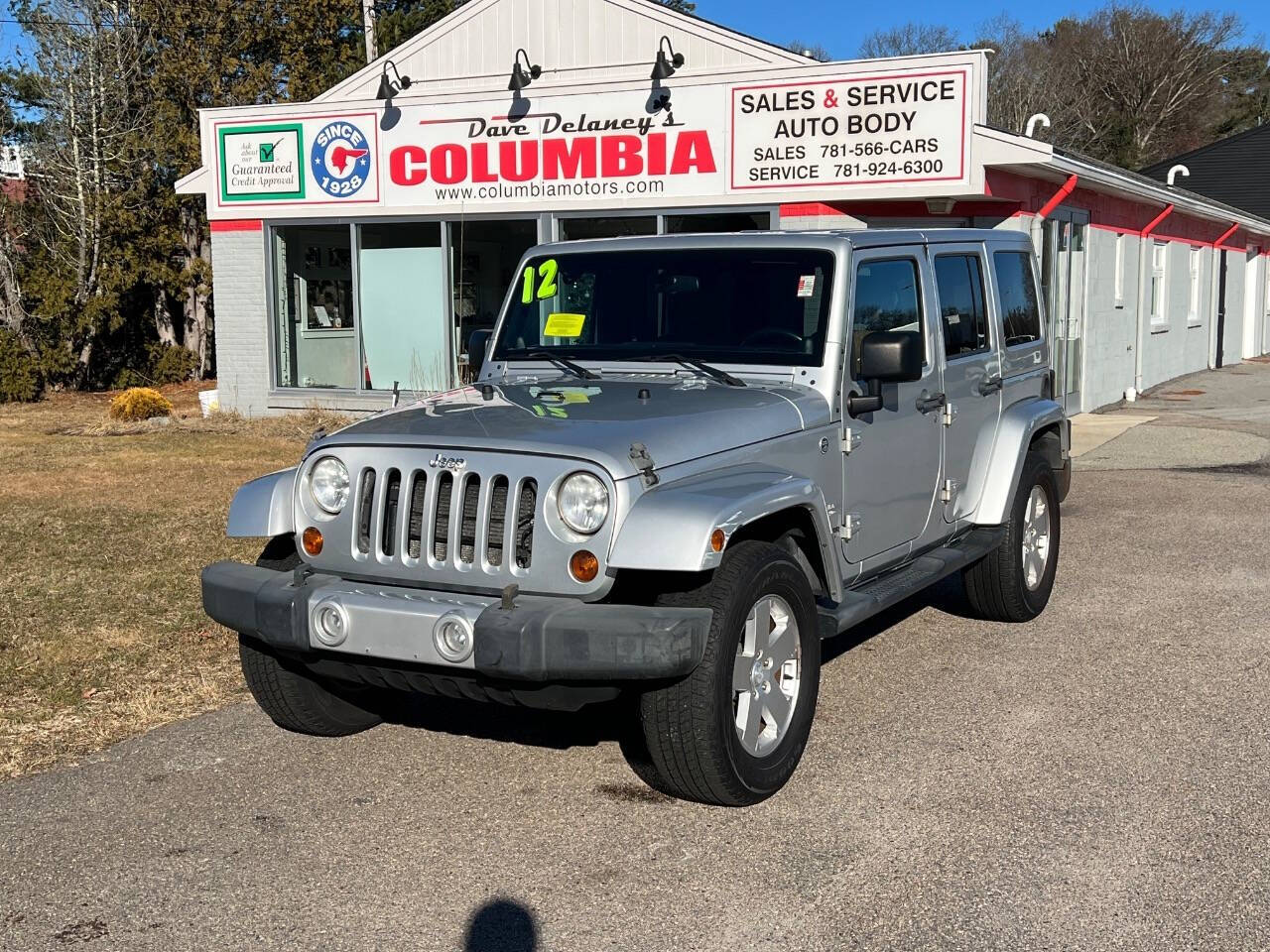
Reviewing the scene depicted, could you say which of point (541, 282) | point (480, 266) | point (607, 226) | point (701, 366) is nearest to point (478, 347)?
point (541, 282)

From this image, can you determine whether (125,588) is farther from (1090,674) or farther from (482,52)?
(482,52)

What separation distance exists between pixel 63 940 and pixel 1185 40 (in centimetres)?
6276

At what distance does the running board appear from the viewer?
5.11 metres

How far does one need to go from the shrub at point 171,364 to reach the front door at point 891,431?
20003 millimetres

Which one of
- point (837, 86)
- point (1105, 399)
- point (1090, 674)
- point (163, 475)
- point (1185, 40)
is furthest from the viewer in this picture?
point (1185, 40)

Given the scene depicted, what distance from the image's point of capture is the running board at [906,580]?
16.8ft

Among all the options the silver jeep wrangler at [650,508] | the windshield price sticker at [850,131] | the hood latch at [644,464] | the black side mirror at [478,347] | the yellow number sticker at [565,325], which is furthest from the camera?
the windshield price sticker at [850,131]

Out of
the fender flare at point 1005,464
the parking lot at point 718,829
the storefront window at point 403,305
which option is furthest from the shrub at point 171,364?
the fender flare at point 1005,464

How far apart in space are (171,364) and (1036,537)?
1962cm

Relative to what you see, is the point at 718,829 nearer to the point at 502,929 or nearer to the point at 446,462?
the point at 502,929


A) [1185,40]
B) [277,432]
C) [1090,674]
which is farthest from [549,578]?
[1185,40]

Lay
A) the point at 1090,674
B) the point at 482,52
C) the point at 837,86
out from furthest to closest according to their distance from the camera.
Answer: the point at 482,52 → the point at 837,86 → the point at 1090,674

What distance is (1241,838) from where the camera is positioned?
4.36 metres

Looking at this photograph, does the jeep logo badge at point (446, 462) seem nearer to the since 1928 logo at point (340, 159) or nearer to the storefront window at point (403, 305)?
the storefront window at point (403, 305)
